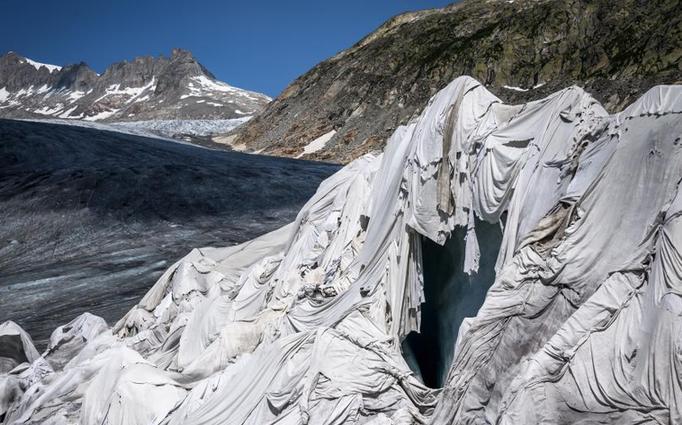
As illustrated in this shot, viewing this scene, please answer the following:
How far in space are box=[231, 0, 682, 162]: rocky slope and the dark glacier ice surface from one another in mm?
21653

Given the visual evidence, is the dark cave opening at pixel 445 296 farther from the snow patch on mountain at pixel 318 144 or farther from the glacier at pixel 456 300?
the snow patch on mountain at pixel 318 144

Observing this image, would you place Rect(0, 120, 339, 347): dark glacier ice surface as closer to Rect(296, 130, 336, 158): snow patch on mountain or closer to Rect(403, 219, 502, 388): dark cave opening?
Rect(403, 219, 502, 388): dark cave opening

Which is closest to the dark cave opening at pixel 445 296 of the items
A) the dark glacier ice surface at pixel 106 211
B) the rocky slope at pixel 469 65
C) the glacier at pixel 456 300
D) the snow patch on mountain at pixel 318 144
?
the glacier at pixel 456 300

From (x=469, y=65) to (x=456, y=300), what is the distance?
174 feet

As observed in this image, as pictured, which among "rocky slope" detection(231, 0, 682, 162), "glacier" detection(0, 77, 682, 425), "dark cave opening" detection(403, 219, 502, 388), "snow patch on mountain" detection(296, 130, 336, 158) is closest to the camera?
"glacier" detection(0, 77, 682, 425)

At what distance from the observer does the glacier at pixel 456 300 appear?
17.5 ft

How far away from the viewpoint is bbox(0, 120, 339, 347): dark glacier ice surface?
18.8m

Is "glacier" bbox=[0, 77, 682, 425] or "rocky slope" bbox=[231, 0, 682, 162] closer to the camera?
"glacier" bbox=[0, 77, 682, 425]

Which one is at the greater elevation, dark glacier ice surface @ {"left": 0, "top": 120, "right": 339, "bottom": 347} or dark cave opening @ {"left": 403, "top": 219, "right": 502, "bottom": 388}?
dark glacier ice surface @ {"left": 0, "top": 120, "right": 339, "bottom": 347}

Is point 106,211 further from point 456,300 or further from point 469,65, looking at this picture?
point 469,65

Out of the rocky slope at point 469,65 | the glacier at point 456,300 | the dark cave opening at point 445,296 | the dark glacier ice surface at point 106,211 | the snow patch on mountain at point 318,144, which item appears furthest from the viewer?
the snow patch on mountain at point 318,144

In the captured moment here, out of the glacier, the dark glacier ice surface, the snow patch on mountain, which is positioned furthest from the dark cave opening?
the snow patch on mountain

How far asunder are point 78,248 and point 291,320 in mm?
16116

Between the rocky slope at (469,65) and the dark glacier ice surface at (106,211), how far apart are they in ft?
71.0
